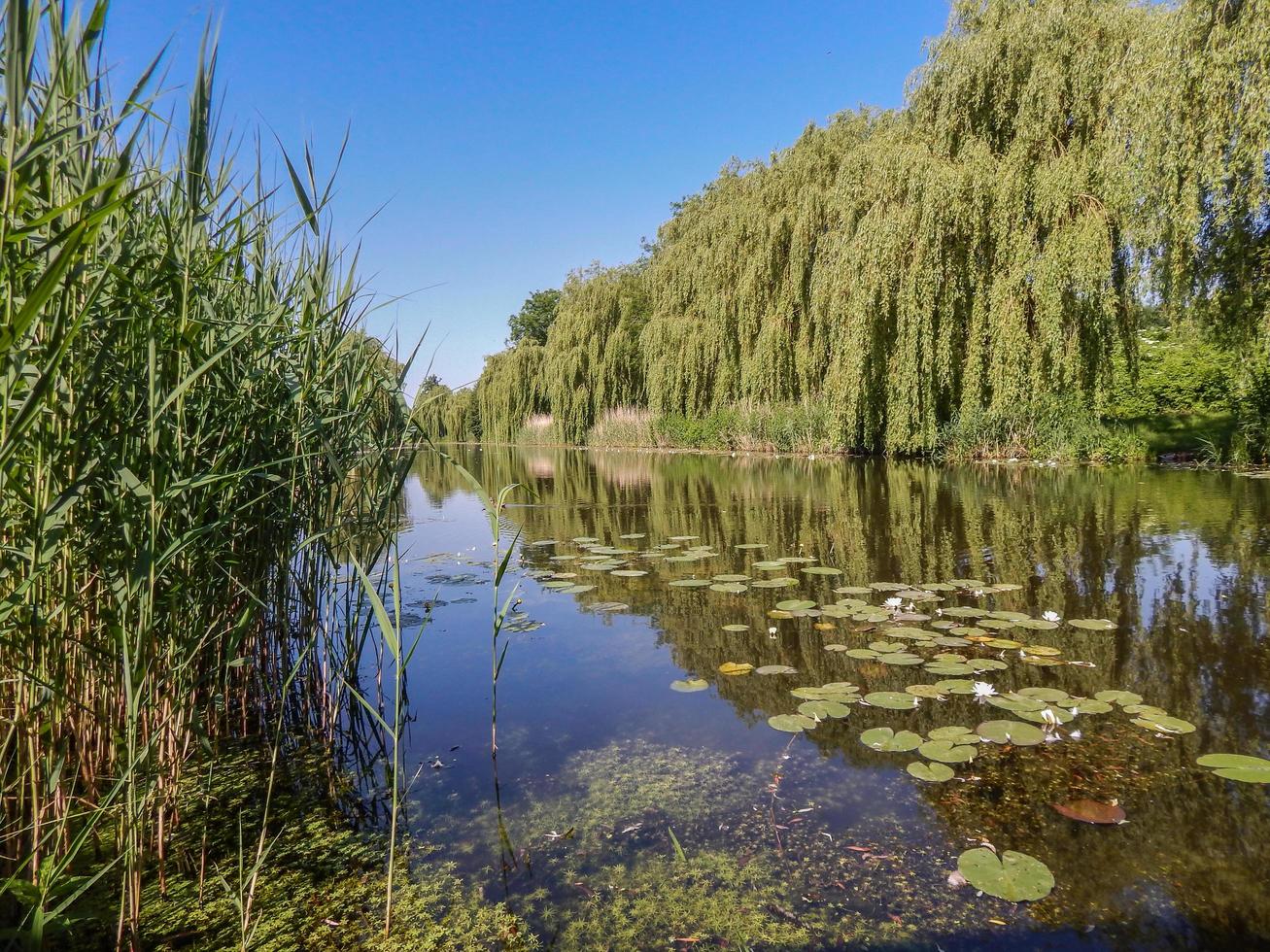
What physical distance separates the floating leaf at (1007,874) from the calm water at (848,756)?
33 millimetres

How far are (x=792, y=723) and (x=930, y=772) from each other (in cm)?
52

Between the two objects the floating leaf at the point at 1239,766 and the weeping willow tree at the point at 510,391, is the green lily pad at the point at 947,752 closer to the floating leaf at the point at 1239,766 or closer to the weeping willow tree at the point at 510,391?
the floating leaf at the point at 1239,766

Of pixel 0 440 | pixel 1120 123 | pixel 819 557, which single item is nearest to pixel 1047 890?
pixel 0 440

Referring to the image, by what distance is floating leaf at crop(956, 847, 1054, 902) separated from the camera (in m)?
1.61

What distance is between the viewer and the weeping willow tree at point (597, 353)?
2109 centimetres

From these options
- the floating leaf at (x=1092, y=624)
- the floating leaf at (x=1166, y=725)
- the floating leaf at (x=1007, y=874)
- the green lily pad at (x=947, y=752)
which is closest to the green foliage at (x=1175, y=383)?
the floating leaf at (x=1092, y=624)

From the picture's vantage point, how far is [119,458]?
149cm

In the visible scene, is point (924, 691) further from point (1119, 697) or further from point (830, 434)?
point (830, 434)

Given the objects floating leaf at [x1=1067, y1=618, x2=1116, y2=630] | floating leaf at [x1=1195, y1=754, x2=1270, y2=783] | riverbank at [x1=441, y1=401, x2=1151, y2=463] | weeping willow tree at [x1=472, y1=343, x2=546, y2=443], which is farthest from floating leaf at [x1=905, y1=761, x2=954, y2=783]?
weeping willow tree at [x1=472, y1=343, x2=546, y2=443]

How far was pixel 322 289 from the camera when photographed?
235 centimetres

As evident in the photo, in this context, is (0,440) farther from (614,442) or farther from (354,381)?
(614,442)

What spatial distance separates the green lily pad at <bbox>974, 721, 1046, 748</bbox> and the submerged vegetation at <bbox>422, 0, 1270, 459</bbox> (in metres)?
3.19

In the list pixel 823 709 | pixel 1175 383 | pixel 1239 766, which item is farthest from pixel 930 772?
pixel 1175 383

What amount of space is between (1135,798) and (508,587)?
369cm
